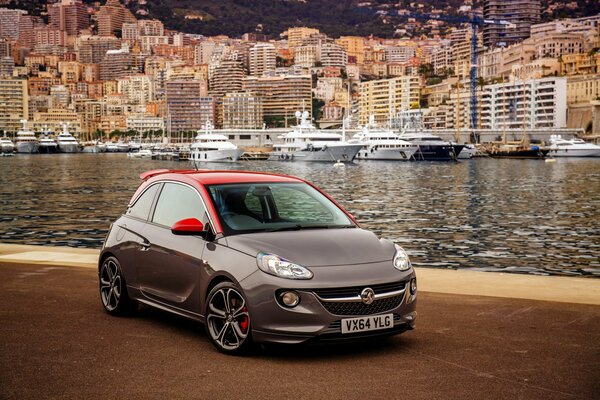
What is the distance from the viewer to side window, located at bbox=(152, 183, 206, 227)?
26.9 feet

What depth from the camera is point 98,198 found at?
47.5 metres

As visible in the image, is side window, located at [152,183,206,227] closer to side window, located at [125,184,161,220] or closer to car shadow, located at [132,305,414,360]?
side window, located at [125,184,161,220]

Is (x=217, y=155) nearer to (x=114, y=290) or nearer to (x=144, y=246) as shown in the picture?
(x=114, y=290)

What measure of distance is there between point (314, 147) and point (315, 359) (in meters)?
123

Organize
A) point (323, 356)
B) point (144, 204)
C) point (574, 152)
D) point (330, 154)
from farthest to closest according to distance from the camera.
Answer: point (574, 152) → point (330, 154) → point (144, 204) → point (323, 356)

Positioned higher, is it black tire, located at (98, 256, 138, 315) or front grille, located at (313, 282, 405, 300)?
front grille, located at (313, 282, 405, 300)

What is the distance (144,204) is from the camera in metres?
9.03

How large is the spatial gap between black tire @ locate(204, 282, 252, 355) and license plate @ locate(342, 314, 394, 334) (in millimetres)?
787

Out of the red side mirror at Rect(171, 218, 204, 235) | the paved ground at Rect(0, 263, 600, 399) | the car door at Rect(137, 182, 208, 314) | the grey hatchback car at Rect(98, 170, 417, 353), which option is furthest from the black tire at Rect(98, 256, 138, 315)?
the red side mirror at Rect(171, 218, 204, 235)

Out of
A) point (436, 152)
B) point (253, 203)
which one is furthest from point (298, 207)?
point (436, 152)

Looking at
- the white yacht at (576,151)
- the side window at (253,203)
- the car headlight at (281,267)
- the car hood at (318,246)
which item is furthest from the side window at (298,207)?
the white yacht at (576,151)

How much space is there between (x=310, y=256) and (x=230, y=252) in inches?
28.0

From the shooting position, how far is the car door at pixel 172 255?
7.84 m

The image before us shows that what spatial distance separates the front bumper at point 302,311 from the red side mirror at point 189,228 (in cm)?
87
